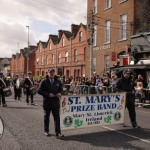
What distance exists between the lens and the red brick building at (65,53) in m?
42.5

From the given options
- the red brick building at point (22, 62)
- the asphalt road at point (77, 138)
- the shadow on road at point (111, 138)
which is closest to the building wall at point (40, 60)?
the red brick building at point (22, 62)

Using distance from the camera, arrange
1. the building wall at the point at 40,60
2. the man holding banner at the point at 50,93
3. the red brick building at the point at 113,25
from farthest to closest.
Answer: the building wall at the point at 40,60 < the red brick building at the point at 113,25 < the man holding banner at the point at 50,93

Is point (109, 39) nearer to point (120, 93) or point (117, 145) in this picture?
point (120, 93)

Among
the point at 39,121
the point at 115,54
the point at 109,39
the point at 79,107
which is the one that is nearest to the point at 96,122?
the point at 79,107

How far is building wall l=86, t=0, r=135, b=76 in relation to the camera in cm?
2786

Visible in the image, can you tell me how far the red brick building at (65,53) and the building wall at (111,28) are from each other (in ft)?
25.2

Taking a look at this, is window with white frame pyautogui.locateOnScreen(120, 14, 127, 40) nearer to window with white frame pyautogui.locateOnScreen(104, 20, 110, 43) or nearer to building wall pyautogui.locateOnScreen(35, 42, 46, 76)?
window with white frame pyautogui.locateOnScreen(104, 20, 110, 43)

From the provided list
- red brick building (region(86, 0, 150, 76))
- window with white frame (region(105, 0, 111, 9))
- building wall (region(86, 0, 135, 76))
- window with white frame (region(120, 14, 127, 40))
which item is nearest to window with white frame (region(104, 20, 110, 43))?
red brick building (region(86, 0, 150, 76))

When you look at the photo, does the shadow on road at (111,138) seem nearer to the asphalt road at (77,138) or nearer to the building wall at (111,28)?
the asphalt road at (77,138)

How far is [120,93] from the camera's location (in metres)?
9.55

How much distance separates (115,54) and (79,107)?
821 inches

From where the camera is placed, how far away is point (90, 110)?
355 inches

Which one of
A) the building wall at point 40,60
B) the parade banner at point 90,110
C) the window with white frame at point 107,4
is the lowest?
the parade banner at point 90,110

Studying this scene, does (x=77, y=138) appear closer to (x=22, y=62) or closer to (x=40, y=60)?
(x=40, y=60)
